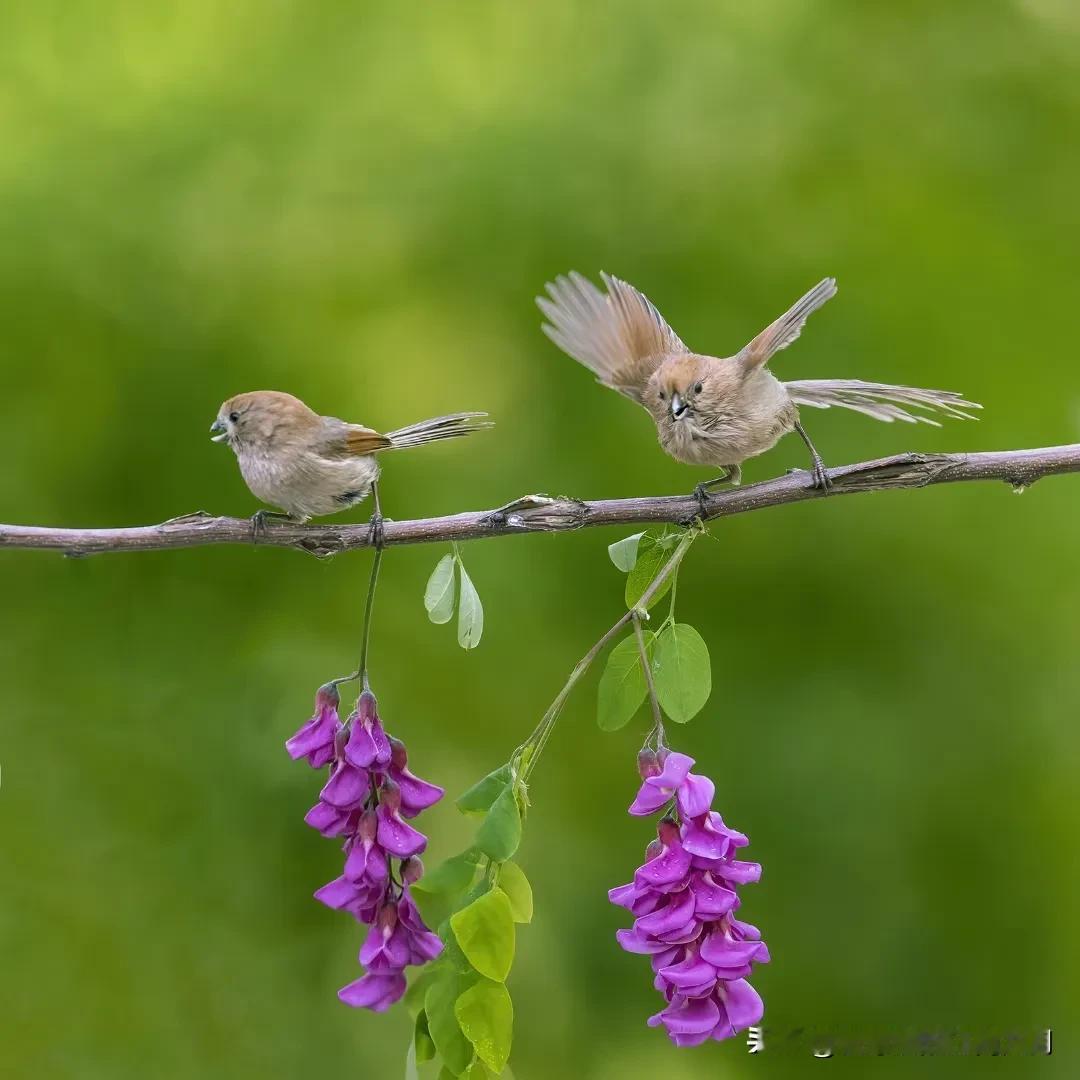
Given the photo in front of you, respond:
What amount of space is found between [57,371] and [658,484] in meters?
1.14

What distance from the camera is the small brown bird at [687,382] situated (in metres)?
1.36

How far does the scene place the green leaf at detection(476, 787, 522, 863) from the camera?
1032 millimetres

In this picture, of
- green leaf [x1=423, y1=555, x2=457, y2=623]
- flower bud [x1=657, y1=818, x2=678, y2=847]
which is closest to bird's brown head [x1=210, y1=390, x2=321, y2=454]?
green leaf [x1=423, y1=555, x2=457, y2=623]

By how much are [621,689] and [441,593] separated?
18 centimetres

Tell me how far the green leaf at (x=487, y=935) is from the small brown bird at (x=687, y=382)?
0.53 m

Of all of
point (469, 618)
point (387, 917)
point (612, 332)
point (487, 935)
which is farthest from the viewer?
point (612, 332)

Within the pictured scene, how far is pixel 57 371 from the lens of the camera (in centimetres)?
250

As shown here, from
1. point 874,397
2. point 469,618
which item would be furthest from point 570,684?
point 874,397

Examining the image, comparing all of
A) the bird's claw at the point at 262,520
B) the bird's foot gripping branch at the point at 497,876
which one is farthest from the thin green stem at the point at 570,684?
the bird's claw at the point at 262,520

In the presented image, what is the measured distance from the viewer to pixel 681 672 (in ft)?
3.90

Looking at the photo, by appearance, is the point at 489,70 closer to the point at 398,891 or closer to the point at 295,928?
the point at 295,928

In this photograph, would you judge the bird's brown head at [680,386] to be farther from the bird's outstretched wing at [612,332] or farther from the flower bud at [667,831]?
the flower bud at [667,831]

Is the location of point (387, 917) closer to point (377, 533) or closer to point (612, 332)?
point (377, 533)

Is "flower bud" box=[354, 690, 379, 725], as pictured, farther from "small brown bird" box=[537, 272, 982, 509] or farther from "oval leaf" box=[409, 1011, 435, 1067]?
"small brown bird" box=[537, 272, 982, 509]
